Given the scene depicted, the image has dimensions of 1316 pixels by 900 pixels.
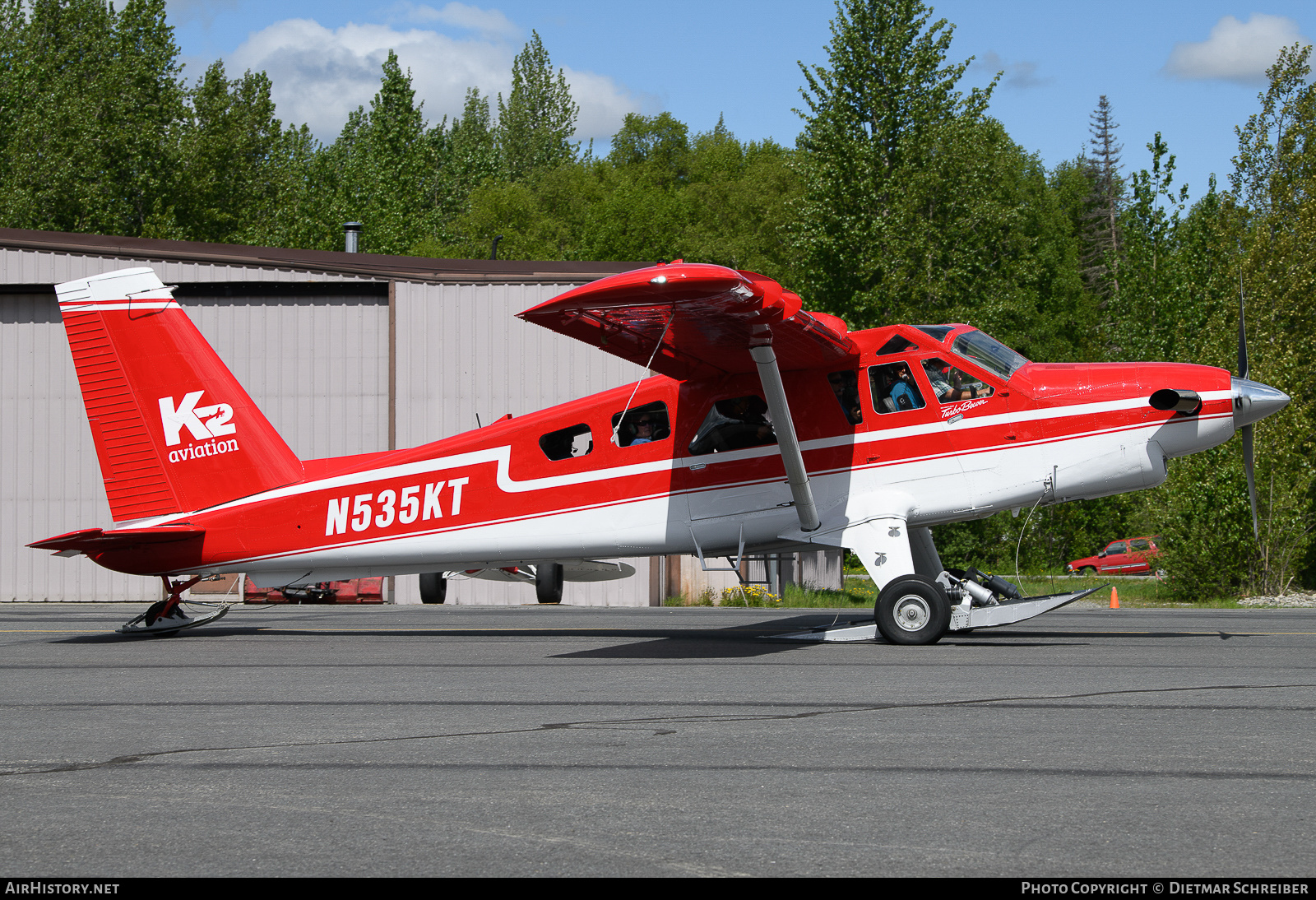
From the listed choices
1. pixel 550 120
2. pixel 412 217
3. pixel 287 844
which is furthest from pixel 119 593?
pixel 550 120

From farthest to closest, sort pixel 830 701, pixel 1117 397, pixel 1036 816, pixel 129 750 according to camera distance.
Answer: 1. pixel 1117 397
2. pixel 830 701
3. pixel 129 750
4. pixel 1036 816

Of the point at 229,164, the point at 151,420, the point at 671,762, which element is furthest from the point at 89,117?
the point at 671,762

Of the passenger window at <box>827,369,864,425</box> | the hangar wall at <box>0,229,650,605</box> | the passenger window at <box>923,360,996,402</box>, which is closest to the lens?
the passenger window at <box>923,360,996,402</box>

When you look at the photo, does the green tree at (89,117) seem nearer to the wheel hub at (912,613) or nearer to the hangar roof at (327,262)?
the hangar roof at (327,262)

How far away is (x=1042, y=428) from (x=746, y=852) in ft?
26.9

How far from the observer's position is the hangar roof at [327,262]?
72.1 feet

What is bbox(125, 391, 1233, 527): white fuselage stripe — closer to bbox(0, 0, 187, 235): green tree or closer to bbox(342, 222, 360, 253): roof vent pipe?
bbox(342, 222, 360, 253): roof vent pipe

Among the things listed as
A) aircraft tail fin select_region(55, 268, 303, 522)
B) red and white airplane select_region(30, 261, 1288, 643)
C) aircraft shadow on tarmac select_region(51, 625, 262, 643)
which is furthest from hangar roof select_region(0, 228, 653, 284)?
aircraft shadow on tarmac select_region(51, 625, 262, 643)

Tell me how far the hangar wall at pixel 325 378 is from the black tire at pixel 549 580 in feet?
27.2

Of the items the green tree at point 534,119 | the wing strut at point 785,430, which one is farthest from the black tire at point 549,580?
the green tree at point 534,119

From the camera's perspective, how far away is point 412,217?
211 ft

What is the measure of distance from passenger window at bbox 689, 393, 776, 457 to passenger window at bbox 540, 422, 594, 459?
1.27 meters

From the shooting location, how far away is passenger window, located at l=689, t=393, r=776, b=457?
11984 mm

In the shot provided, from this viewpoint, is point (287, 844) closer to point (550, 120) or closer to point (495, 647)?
point (495, 647)
